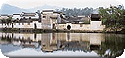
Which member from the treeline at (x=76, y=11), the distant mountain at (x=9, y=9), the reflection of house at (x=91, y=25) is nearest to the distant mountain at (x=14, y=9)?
the distant mountain at (x=9, y=9)

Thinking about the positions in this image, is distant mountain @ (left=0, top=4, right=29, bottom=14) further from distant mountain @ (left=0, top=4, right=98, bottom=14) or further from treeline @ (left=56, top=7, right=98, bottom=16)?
treeline @ (left=56, top=7, right=98, bottom=16)

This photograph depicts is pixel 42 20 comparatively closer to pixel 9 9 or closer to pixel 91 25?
pixel 9 9

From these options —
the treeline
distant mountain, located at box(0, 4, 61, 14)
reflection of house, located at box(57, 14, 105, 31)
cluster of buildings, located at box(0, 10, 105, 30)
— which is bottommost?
reflection of house, located at box(57, 14, 105, 31)

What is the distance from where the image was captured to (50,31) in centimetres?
490

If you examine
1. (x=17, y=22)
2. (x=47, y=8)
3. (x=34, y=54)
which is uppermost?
(x=47, y=8)

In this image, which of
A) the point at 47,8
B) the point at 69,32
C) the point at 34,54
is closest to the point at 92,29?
the point at 69,32

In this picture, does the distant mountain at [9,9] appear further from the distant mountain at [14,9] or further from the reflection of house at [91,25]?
the reflection of house at [91,25]

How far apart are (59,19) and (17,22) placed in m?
0.93

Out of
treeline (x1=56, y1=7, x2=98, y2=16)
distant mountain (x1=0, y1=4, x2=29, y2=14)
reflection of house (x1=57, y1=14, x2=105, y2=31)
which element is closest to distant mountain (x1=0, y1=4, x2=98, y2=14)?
distant mountain (x1=0, y1=4, x2=29, y2=14)

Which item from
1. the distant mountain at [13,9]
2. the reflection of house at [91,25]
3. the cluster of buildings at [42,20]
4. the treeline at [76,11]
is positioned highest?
the distant mountain at [13,9]

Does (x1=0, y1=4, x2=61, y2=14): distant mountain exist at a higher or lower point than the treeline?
higher

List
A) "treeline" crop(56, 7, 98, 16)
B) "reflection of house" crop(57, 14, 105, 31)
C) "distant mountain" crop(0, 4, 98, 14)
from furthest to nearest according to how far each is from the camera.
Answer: "reflection of house" crop(57, 14, 105, 31)
"distant mountain" crop(0, 4, 98, 14)
"treeline" crop(56, 7, 98, 16)

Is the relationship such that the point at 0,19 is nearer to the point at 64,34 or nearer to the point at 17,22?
the point at 17,22

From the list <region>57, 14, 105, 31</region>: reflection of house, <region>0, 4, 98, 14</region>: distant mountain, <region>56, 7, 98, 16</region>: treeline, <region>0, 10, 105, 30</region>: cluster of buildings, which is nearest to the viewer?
<region>56, 7, 98, 16</region>: treeline
